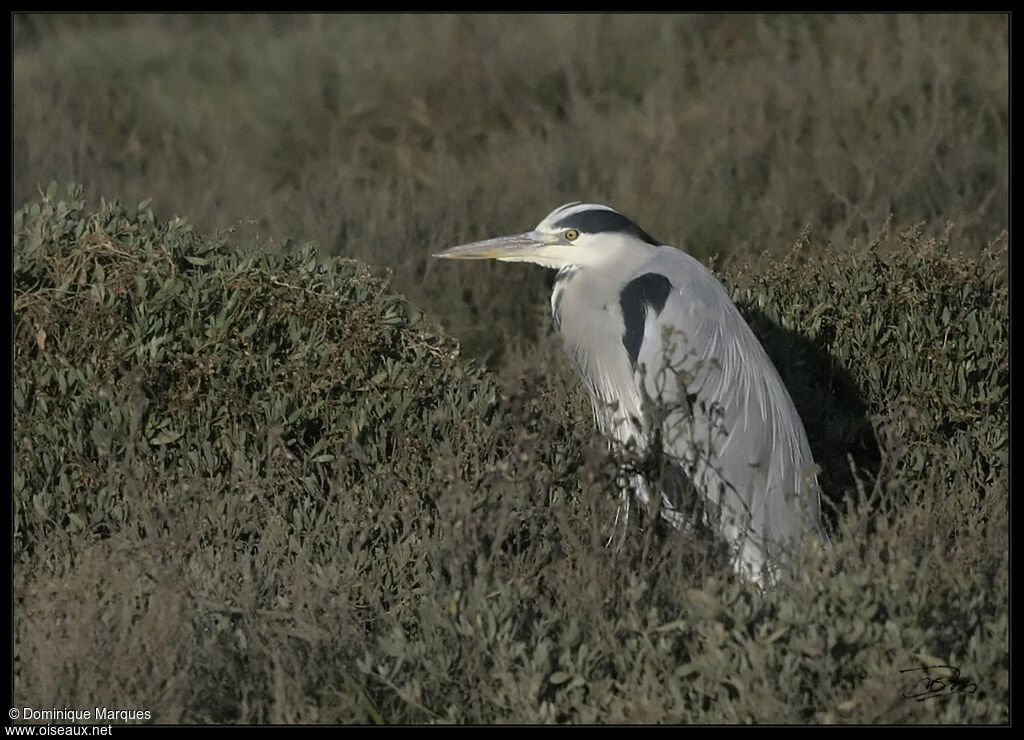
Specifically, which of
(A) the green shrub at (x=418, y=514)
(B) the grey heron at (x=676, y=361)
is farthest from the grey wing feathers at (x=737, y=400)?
(A) the green shrub at (x=418, y=514)

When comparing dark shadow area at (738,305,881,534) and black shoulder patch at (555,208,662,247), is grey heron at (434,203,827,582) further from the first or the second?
dark shadow area at (738,305,881,534)

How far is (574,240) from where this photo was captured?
15.9 ft

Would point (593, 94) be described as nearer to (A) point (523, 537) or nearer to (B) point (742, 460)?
(B) point (742, 460)

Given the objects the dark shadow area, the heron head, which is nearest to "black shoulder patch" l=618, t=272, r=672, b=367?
the heron head

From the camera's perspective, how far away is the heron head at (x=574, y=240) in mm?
4797

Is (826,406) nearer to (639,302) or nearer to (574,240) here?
(639,302)

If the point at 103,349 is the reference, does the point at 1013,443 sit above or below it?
below

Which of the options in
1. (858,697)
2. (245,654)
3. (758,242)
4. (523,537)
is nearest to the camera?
(858,697)

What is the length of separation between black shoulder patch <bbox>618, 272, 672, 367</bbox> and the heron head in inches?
7.3

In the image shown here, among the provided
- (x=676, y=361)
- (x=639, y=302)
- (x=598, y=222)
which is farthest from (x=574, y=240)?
(x=676, y=361)

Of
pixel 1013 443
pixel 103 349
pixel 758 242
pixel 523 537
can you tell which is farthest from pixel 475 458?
pixel 758 242

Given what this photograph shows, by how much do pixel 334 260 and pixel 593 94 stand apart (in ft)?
14.6

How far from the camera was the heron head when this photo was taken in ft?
15.7

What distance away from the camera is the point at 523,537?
13.2ft
